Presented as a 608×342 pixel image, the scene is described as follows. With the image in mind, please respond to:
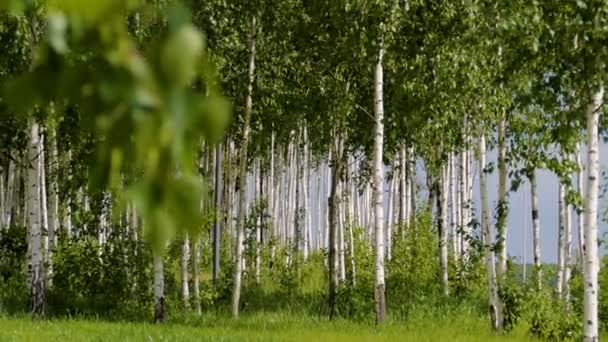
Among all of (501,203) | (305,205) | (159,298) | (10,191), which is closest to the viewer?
(501,203)

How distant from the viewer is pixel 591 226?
39.5 feet

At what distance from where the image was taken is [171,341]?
1371 centimetres

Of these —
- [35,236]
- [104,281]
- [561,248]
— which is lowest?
[104,281]

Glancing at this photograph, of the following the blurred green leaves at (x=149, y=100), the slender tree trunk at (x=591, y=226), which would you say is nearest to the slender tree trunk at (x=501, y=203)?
the slender tree trunk at (x=591, y=226)

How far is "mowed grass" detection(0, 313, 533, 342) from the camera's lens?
14.3 m

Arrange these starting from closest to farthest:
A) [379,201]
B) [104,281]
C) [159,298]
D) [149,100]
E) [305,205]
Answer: [149,100]
[379,201]
[159,298]
[104,281]
[305,205]

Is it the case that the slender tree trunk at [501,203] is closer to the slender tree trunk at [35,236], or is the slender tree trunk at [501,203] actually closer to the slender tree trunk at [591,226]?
the slender tree trunk at [591,226]

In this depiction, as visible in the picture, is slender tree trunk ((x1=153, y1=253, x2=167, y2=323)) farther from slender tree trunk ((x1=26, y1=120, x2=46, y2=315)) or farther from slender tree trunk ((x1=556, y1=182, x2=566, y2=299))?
slender tree trunk ((x1=556, y1=182, x2=566, y2=299))

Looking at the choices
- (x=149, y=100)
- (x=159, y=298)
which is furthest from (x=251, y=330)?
(x=149, y=100)

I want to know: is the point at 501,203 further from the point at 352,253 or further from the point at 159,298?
the point at 352,253

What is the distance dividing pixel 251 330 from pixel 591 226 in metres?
6.44

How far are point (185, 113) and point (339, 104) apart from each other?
64.3 ft

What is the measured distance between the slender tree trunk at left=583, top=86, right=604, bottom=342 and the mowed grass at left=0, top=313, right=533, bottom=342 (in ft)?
10.6

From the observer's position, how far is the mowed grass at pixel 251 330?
14.3 metres
